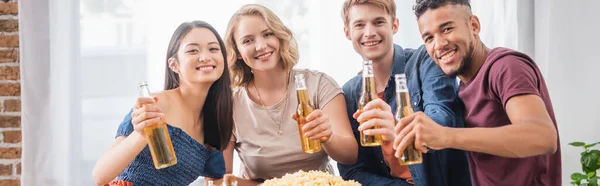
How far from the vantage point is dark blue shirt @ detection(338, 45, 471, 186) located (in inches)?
72.7

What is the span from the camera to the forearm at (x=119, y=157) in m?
1.85

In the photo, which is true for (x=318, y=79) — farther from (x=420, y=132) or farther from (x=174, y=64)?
(x=420, y=132)

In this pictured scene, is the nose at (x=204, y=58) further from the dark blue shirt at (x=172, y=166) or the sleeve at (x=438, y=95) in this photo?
the sleeve at (x=438, y=95)

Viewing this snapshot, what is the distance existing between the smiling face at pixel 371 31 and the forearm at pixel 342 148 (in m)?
0.33

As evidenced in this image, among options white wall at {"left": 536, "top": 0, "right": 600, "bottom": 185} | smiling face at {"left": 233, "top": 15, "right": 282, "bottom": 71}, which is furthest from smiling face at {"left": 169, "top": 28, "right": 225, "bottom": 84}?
white wall at {"left": 536, "top": 0, "right": 600, "bottom": 185}

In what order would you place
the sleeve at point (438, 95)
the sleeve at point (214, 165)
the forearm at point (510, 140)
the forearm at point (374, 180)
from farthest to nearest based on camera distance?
the sleeve at point (214, 165)
the forearm at point (374, 180)
the sleeve at point (438, 95)
the forearm at point (510, 140)

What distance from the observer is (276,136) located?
2.25m

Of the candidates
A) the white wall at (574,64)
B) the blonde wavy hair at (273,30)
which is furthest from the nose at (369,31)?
the white wall at (574,64)

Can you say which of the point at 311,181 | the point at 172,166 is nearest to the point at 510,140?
the point at 311,181

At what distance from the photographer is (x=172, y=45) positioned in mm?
2082

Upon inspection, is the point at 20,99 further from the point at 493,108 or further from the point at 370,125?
the point at 493,108

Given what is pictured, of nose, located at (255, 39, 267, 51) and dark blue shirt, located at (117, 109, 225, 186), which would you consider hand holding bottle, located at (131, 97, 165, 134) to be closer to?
dark blue shirt, located at (117, 109, 225, 186)

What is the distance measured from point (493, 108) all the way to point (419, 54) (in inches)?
24.3

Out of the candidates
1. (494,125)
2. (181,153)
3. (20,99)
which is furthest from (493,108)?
(20,99)
